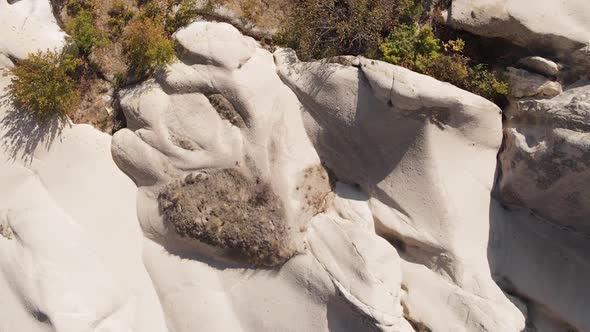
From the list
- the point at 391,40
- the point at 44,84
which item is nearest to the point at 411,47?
the point at 391,40

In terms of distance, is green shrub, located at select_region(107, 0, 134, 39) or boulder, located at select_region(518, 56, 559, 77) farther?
green shrub, located at select_region(107, 0, 134, 39)

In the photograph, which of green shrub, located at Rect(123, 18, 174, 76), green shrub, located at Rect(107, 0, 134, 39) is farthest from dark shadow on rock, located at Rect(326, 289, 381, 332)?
green shrub, located at Rect(107, 0, 134, 39)

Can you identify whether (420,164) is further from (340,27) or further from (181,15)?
(181,15)

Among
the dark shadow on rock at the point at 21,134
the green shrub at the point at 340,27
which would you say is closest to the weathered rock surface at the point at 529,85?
the green shrub at the point at 340,27

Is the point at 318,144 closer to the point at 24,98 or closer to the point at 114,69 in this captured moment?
the point at 114,69

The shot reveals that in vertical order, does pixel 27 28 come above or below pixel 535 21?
below

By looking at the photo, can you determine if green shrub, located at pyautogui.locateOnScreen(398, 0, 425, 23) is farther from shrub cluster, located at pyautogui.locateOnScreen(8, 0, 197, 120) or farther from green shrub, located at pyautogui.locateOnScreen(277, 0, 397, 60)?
shrub cluster, located at pyautogui.locateOnScreen(8, 0, 197, 120)

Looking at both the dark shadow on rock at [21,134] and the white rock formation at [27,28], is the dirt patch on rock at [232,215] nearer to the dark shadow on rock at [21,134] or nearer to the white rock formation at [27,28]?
the dark shadow on rock at [21,134]
